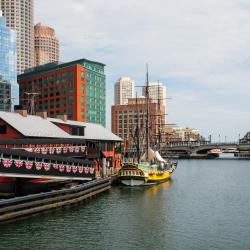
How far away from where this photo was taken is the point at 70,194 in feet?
152

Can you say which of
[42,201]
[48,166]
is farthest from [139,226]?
[48,166]

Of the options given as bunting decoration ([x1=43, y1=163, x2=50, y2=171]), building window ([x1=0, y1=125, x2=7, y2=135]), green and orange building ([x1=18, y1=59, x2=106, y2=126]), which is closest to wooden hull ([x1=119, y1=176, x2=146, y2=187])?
building window ([x1=0, y1=125, x2=7, y2=135])

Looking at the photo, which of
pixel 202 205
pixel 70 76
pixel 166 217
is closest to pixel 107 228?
pixel 166 217

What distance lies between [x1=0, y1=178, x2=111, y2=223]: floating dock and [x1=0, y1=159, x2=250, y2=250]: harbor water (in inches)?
31.6

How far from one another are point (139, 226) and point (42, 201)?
10642 millimetres

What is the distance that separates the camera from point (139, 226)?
3684cm

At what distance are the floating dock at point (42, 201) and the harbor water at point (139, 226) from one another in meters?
0.80

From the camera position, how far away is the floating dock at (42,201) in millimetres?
35784

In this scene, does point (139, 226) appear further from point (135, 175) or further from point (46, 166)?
point (135, 175)

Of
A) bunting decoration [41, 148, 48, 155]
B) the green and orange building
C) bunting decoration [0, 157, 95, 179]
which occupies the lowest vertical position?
bunting decoration [0, 157, 95, 179]

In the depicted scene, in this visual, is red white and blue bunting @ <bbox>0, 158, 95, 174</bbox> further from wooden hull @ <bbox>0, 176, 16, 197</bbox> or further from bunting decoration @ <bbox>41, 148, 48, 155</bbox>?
wooden hull @ <bbox>0, 176, 16, 197</bbox>

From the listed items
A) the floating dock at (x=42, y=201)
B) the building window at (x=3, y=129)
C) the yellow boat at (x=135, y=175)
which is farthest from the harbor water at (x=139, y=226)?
the building window at (x=3, y=129)

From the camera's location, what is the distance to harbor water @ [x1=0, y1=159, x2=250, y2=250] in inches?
1221

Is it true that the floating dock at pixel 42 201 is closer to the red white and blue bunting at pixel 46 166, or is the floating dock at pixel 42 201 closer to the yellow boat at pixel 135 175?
the red white and blue bunting at pixel 46 166
